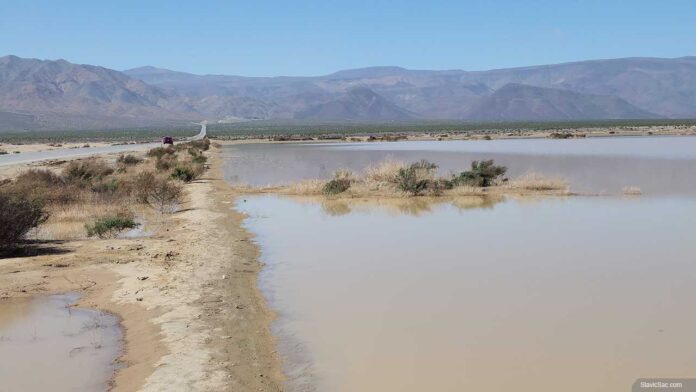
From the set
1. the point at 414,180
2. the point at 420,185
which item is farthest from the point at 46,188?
the point at 420,185

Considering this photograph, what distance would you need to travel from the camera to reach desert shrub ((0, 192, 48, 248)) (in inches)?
511

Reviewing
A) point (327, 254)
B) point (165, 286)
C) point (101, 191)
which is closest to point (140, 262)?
point (165, 286)

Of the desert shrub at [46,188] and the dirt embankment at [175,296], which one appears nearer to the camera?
the dirt embankment at [175,296]

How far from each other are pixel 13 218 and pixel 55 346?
5.51 metres

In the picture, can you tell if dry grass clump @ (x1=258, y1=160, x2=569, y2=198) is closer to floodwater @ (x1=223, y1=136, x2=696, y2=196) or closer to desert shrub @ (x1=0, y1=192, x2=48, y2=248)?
floodwater @ (x1=223, y1=136, x2=696, y2=196)

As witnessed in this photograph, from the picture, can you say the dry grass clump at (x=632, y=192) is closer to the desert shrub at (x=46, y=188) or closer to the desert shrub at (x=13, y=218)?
the desert shrub at (x=46, y=188)

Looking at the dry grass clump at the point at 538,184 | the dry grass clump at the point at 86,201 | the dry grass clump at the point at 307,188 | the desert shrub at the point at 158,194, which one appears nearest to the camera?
the dry grass clump at the point at 86,201

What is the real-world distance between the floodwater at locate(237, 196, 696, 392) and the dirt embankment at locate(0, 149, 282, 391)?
0.44 m

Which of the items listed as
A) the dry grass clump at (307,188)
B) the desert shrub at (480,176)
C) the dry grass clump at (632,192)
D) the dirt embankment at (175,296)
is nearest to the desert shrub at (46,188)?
the dirt embankment at (175,296)

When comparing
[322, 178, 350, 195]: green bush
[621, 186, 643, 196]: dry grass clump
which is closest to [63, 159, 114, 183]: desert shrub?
[322, 178, 350, 195]: green bush

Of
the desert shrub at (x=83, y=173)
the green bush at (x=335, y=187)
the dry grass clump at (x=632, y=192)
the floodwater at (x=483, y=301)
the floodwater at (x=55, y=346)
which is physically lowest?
the floodwater at (x=483, y=301)

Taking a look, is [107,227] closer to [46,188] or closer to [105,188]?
[46,188]

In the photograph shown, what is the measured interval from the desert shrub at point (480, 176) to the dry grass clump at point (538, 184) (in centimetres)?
99

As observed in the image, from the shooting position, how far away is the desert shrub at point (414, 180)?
2500 centimetres
